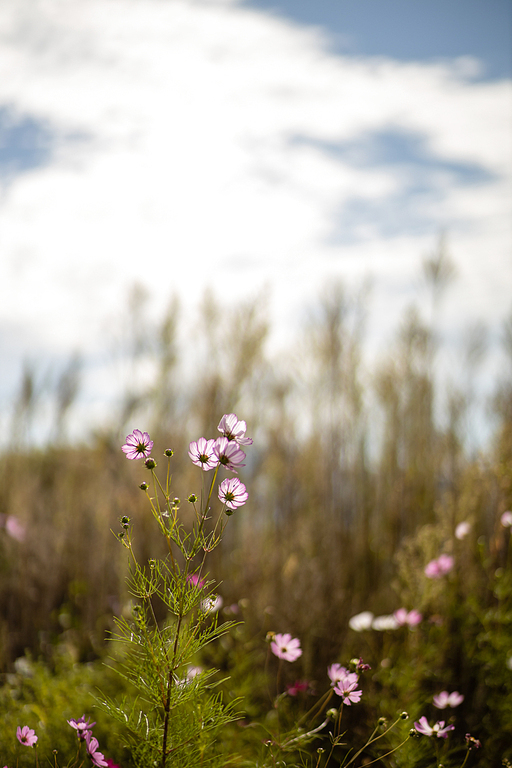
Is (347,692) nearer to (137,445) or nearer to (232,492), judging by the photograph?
(232,492)

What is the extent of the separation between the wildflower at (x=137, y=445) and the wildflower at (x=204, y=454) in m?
0.11

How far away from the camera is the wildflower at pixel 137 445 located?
4.54 ft

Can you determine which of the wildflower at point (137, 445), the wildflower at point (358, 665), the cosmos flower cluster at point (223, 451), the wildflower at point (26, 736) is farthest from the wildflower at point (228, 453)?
the wildflower at point (26, 736)

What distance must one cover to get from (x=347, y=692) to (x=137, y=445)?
0.85 meters

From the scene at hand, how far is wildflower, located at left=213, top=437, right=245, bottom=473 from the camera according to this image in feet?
4.41

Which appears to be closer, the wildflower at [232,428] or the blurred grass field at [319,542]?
the wildflower at [232,428]

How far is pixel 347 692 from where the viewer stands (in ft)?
5.13

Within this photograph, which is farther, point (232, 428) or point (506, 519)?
point (506, 519)

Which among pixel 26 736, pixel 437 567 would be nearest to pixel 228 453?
pixel 26 736

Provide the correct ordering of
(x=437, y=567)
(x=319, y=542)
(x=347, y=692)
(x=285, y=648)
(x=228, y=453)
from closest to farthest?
(x=228, y=453)
(x=347, y=692)
(x=285, y=648)
(x=437, y=567)
(x=319, y=542)

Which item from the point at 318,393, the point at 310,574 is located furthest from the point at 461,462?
the point at 310,574

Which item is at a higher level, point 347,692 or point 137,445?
point 137,445

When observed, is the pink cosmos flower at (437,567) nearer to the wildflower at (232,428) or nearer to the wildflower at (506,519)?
the wildflower at (506,519)

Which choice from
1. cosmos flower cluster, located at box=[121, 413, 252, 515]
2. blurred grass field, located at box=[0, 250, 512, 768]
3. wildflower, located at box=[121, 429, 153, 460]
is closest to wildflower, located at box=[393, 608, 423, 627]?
blurred grass field, located at box=[0, 250, 512, 768]
